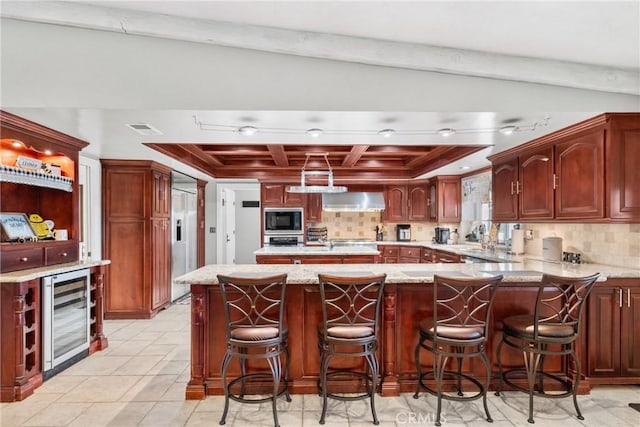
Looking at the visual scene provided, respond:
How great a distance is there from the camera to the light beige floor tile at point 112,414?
237 centimetres

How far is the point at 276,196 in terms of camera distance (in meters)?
6.68

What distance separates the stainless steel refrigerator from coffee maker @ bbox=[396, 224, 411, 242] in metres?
4.01

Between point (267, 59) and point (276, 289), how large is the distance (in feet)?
5.55

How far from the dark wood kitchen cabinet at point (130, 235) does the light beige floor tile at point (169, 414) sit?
252 centimetres

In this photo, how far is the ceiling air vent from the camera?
9.45 ft

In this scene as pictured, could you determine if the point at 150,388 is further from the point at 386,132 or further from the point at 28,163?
the point at 386,132

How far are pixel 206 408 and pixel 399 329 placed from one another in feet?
5.15

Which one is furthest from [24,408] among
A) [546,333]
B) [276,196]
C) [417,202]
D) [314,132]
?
[417,202]

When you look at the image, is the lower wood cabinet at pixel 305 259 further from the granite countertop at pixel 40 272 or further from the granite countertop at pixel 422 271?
the granite countertop at pixel 40 272

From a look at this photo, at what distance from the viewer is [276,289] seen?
8.93 feet

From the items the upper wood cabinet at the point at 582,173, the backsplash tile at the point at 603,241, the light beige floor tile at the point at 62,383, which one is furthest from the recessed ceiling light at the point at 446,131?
the light beige floor tile at the point at 62,383

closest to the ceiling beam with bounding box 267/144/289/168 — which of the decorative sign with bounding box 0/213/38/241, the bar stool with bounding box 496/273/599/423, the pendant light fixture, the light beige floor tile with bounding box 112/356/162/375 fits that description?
the pendant light fixture

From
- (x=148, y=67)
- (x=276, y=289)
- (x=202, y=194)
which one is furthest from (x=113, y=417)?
(x=202, y=194)

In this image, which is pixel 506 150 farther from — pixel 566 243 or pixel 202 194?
pixel 202 194
